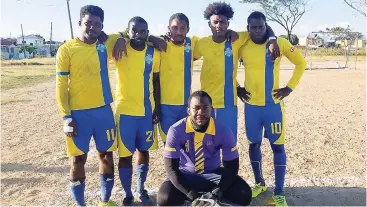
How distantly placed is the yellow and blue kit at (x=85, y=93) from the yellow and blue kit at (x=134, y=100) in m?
0.14

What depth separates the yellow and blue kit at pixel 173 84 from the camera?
4555mm

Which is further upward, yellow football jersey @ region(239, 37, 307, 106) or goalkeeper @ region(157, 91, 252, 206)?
yellow football jersey @ region(239, 37, 307, 106)

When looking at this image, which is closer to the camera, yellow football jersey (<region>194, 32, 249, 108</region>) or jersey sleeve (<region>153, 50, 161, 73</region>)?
jersey sleeve (<region>153, 50, 161, 73</region>)

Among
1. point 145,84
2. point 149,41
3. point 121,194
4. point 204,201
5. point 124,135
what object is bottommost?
point 121,194

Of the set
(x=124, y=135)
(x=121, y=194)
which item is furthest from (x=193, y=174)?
(x=121, y=194)

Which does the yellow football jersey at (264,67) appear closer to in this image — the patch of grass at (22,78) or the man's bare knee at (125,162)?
the man's bare knee at (125,162)

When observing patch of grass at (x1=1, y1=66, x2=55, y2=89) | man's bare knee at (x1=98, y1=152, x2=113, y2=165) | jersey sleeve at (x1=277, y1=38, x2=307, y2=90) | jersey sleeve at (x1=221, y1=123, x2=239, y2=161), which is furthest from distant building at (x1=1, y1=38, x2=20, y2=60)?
jersey sleeve at (x1=221, y1=123, x2=239, y2=161)

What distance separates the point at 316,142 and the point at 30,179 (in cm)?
457

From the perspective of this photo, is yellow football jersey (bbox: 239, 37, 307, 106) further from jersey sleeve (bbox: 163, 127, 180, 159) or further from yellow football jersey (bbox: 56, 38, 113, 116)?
yellow football jersey (bbox: 56, 38, 113, 116)

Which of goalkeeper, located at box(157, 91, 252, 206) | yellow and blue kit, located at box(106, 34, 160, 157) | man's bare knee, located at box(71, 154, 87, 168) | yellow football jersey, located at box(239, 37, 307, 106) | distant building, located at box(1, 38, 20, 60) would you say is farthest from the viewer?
distant building, located at box(1, 38, 20, 60)

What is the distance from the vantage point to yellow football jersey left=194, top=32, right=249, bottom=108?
4.63 metres

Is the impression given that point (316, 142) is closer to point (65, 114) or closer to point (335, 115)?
point (335, 115)

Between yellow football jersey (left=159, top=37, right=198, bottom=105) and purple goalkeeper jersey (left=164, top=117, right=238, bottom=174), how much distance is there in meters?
0.71

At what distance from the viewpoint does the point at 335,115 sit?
Answer: 365 inches
